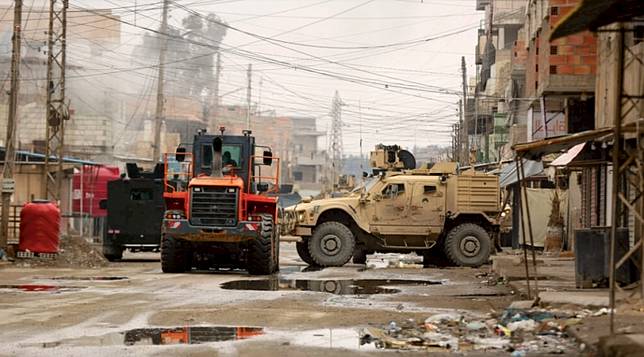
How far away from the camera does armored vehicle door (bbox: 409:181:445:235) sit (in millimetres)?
28828

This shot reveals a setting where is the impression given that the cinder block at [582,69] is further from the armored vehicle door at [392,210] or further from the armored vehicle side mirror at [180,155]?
the armored vehicle side mirror at [180,155]

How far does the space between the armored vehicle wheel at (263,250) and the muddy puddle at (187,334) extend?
10.7 metres

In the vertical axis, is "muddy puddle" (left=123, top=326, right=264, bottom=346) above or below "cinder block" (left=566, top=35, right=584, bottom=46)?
below

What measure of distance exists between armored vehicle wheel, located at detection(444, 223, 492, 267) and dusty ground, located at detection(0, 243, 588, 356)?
549 centimetres

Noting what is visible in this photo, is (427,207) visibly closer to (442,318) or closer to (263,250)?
(263,250)

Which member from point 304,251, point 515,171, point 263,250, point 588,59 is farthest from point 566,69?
point 515,171

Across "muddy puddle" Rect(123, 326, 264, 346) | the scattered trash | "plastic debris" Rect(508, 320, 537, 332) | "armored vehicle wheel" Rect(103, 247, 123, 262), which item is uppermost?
the scattered trash

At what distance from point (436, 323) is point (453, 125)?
69.1 m

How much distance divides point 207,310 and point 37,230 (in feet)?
51.5

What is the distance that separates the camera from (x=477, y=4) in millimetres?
90312

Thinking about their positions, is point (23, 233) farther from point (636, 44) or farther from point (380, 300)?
point (636, 44)

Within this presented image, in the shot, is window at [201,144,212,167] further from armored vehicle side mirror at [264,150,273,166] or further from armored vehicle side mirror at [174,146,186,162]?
armored vehicle side mirror at [264,150,273,166]

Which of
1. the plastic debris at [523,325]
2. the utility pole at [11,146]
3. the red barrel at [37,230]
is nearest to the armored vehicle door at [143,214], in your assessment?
the red barrel at [37,230]

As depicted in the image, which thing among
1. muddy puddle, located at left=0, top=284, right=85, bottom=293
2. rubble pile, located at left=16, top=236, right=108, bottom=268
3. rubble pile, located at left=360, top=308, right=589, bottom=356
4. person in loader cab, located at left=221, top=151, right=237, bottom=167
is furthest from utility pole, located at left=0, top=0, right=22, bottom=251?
rubble pile, located at left=360, top=308, right=589, bottom=356
